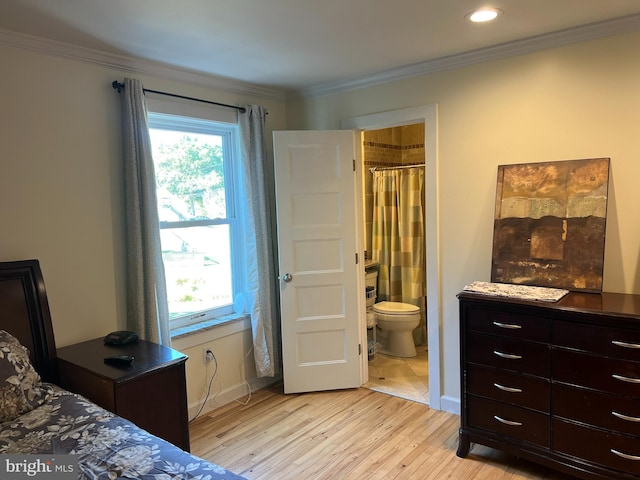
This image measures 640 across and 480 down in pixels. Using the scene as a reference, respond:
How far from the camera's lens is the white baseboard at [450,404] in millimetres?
3193

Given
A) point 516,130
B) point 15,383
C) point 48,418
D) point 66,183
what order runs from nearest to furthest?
point 48,418, point 15,383, point 66,183, point 516,130

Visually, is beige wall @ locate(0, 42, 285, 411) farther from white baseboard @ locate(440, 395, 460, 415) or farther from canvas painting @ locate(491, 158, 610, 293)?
canvas painting @ locate(491, 158, 610, 293)

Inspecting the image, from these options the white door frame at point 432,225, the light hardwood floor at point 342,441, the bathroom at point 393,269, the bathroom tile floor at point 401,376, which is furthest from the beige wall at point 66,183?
the bathroom at point 393,269

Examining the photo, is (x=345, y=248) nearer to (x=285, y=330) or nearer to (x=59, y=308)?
(x=285, y=330)

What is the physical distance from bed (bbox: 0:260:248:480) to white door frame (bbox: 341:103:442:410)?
211 centimetres

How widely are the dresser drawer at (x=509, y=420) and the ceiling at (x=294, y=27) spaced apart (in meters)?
2.05

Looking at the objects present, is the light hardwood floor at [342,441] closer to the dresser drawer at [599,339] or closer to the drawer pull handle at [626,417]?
the drawer pull handle at [626,417]

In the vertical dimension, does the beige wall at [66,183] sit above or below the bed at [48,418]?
above

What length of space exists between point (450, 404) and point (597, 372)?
1258 millimetres

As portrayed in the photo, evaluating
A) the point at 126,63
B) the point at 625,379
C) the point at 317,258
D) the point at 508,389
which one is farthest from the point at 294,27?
the point at 625,379

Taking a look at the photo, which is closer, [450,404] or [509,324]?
[509,324]

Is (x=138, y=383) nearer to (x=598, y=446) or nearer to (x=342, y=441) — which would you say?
(x=342, y=441)

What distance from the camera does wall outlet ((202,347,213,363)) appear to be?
3.32 metres

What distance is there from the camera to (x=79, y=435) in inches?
66.3
